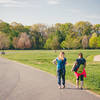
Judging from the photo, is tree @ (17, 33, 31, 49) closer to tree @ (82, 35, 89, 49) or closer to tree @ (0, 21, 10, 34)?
tree @ (0, 21, 10, 34)

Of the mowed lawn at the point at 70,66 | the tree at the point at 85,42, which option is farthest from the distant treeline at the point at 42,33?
the mowed lawn at the point at 70,66

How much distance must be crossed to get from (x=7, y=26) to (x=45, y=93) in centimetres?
8941

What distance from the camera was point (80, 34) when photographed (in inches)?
3819

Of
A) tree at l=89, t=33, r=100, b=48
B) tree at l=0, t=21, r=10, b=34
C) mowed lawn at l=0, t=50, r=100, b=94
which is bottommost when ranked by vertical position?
mowed lawn at l=0, t=50, r=100, b=94

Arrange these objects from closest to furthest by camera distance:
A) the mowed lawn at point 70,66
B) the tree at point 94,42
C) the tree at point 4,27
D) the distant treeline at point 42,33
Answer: the mowed lawn at point 70,66 → the tree at point 94,42 → the distant treeline at point 42,33 → the tree at point 4,27

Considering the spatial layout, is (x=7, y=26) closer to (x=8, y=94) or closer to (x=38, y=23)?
(x=38, y=23)

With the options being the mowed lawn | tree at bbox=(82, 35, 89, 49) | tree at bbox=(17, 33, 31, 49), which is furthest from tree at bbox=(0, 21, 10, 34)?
the mowed lawn

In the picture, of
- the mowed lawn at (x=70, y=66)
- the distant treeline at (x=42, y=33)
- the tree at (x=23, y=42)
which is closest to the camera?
the mowed lawn at (x=70, y=66)

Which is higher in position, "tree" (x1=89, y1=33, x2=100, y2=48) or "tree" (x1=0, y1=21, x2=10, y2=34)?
"tree" (x1=0, y1=21, x2=10, y2=34)

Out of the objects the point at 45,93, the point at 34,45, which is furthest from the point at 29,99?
the point at 34,45

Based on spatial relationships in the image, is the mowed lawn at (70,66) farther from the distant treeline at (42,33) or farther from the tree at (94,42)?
the distant treeline at (42,33)

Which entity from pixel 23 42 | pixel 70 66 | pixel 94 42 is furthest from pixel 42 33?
→ pixel 70 66

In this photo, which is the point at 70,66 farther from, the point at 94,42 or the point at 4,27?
the point at 4,27

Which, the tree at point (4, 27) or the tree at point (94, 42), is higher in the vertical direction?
the tree at point (4, 27)
